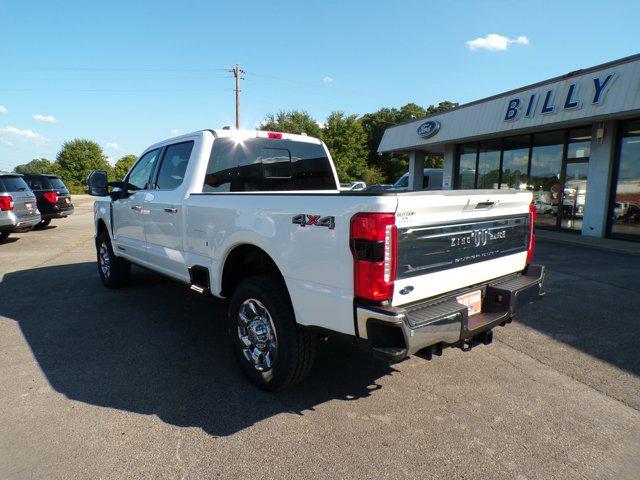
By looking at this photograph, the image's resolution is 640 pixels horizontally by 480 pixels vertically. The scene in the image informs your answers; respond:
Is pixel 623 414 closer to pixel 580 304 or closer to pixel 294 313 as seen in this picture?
pixel 294 313

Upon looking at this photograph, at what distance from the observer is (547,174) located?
1424 centimetres

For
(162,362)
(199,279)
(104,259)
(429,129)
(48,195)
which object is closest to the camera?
(162,362)

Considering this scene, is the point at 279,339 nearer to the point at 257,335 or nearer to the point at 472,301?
the point at 257,335

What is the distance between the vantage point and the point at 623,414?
2930 millimetres

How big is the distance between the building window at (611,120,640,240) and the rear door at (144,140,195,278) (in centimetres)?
1222

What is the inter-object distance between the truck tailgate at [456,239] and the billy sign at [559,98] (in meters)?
9.70

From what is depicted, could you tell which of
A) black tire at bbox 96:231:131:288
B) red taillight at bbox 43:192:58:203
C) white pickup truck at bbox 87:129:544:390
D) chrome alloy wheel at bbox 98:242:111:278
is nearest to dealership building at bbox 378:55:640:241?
white pickup truck at bbox 87:129:544:390

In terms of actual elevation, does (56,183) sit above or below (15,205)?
above

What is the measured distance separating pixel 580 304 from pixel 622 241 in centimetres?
785

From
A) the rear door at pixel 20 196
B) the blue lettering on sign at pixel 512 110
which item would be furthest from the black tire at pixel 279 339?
the blue lettering on sign at pixel 512 110

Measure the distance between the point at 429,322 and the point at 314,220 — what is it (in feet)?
2.99

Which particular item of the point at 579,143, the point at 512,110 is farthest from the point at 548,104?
the point at 579,143

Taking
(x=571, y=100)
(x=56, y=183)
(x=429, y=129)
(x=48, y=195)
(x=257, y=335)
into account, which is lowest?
(x=257, y=335)

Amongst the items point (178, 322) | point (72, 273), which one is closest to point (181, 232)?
point (178, 322)
